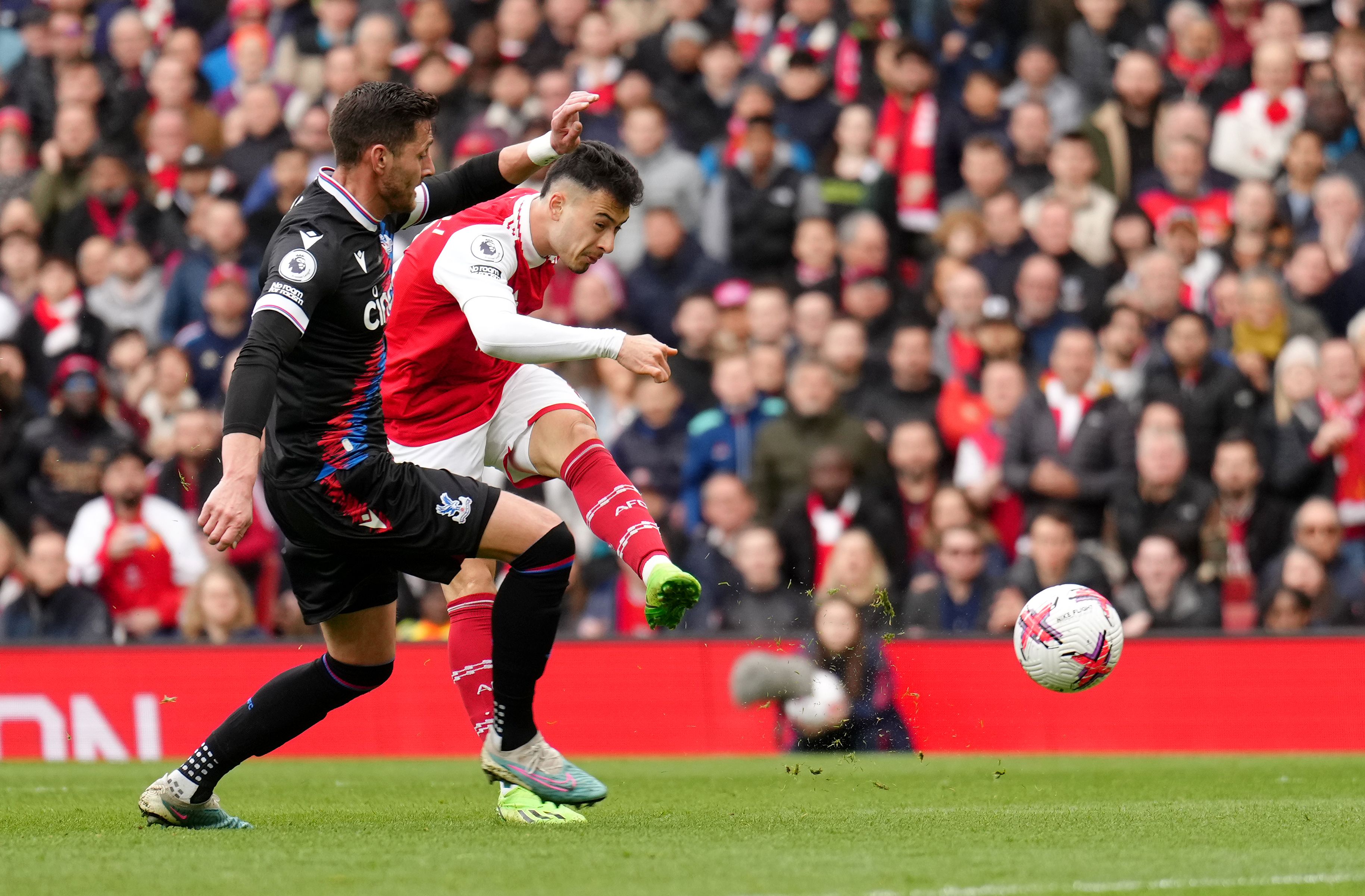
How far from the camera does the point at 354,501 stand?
19.9 ft

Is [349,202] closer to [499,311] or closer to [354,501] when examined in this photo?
[499,311]

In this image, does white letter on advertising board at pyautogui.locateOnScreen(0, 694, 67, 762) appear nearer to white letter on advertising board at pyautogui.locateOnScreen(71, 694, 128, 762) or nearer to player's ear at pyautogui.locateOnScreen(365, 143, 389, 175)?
white letter on advertising board at pyautogui.locateOnScreen(71, 694, 128, 762)

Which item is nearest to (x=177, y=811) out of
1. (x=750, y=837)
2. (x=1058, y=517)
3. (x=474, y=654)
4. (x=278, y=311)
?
(x=474, y=654)

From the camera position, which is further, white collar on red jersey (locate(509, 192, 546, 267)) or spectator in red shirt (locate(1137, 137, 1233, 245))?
spectator in red shirt (locate(1137, 137, 1233, 245))

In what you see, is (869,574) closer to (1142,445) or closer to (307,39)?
(1142,445)

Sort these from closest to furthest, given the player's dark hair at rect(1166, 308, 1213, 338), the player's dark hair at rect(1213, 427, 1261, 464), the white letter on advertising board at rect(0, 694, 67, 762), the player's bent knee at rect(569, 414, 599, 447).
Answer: the player's bent knee at rect(569, 414, 599, 447), the player's dark hair at rect(1213, 427, 1261, 464), the white letter on advertising board at rect(0, 694, 67, 762), the player's dark hair at rect(1166, 308, 1213, 338)

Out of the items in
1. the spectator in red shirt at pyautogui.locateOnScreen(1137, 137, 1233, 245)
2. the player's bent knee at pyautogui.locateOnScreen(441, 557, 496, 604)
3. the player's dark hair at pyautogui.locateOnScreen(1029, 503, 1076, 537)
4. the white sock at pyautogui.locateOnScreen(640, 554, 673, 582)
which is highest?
the spectator in red shirt at pyautogui.locateOnScreen(1137, 137, 1233, 245)

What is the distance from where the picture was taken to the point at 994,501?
447 inches

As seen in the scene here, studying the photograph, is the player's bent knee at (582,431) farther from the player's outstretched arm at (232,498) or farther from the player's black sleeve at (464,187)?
the player's outstretched arm at (232,498)

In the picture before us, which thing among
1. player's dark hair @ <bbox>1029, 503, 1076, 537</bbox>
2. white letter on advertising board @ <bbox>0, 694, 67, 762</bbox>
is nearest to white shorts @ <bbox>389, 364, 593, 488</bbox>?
player's dark hair @ <bbox>1029, 503, 1076, 537</bbox>

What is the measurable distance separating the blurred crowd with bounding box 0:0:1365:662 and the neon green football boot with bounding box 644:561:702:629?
3.83 metres

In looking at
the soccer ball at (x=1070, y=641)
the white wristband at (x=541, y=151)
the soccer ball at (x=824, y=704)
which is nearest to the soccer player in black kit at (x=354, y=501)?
the white wristband at (x=541, y=151)

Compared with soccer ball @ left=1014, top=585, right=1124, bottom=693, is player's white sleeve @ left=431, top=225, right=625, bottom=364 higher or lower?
higher

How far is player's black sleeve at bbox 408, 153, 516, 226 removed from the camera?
685 centimetres
